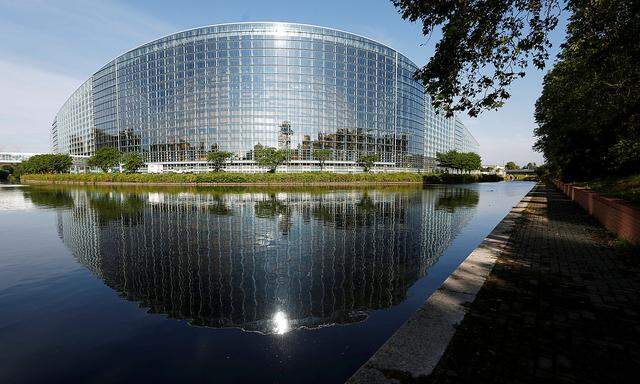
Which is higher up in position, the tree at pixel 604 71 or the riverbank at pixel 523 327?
the tree at pixel 604 71

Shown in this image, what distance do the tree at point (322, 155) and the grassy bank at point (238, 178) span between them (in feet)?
83.3

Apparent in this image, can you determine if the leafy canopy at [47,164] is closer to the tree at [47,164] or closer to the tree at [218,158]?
the tree at [47,164]

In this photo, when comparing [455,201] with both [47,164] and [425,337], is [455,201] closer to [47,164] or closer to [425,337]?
[425,337]

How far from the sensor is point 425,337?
5.05 meters

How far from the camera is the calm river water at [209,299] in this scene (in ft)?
17.0

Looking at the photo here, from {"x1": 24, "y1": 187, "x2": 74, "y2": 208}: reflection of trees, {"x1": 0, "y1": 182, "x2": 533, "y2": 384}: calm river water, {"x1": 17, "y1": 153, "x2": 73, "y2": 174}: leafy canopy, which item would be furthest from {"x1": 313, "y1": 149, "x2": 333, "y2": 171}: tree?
{"x1": 0, "y1": 182, "x2": 533, "y2": 384}: calm river water

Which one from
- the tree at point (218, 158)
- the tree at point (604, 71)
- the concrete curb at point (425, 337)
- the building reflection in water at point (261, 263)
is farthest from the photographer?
the tree at point (218, 158)

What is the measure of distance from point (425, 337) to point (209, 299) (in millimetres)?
4959

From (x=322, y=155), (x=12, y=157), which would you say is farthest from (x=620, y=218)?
(x=12, y=157)

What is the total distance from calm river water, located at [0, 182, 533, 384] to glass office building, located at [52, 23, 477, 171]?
93837 mm

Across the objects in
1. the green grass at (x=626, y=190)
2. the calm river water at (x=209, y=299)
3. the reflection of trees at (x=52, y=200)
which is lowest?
the calm river water at (x=209, y=299)

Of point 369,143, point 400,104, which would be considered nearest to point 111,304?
point 369,143

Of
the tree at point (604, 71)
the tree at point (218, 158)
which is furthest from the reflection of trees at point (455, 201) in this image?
the tree at point (218, 158)

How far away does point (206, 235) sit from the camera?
597 inches
